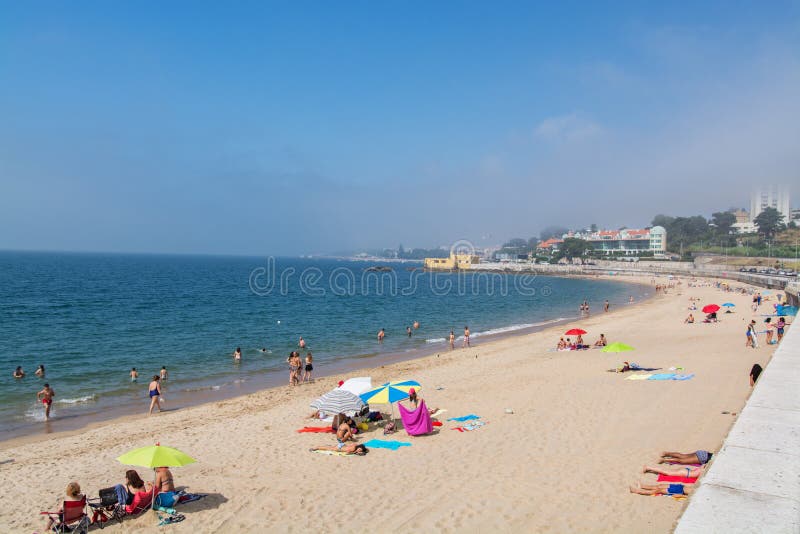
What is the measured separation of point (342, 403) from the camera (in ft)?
40.8

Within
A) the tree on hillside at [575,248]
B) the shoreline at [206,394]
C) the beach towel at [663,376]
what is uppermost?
the tree on hillside at [575,248]

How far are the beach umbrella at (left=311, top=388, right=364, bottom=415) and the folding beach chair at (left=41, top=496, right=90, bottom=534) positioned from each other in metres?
5.64

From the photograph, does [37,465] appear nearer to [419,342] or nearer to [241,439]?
[241,439]

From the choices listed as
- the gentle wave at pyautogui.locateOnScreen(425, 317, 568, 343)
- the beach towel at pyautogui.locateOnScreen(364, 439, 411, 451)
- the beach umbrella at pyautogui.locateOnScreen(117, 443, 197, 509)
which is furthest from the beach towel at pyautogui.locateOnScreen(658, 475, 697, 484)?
the gentle wave at pyautogui.locateOnScreen(425, 317, 568, 343)

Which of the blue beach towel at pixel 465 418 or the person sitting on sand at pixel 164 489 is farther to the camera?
the blue beach towel at pixel 465 418

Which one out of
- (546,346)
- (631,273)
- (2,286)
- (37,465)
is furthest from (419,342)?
(631,273)

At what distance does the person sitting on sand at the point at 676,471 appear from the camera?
846cm

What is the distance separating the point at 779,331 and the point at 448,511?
787 inches

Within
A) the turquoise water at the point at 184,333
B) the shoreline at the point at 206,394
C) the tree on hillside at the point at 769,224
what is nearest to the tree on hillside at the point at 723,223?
the tree on hillside at the point at 769,224

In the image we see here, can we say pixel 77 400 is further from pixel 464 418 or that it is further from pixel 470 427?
pixel 470 427

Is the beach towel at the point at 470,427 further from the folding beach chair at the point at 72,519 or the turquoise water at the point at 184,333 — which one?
the turquoise water at the point at 184,333

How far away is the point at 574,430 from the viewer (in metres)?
11.8

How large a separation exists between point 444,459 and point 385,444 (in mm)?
1608

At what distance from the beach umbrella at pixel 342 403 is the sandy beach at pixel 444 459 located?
65 centimetres
